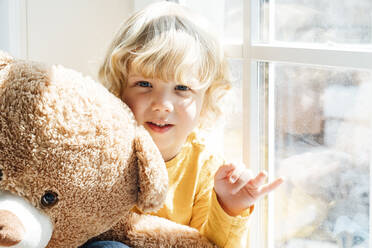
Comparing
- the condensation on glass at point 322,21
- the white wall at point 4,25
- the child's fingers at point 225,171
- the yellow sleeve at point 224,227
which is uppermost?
the white wall at point 4,25

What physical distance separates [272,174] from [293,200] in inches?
4.2

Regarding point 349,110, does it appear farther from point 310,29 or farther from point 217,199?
point 217,199

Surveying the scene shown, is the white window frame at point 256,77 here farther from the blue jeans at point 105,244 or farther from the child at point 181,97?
the blue jeans at point 105,244

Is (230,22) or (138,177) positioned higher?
(230,22)

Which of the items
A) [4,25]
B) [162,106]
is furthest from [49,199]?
[4,25]

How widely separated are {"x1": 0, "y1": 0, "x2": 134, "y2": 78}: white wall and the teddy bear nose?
857 mm

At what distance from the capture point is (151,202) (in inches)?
31.6

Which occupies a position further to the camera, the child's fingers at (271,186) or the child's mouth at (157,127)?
the child's mouth at (157,127)

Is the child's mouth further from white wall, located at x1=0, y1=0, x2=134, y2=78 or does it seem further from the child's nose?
white wall, located at x1=0, y1=0, x2=134, y2=78

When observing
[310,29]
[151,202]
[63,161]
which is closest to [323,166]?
[310,29]

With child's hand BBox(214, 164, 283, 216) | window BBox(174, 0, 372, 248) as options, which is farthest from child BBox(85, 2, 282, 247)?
window BBox(174, 0, 372, 248)

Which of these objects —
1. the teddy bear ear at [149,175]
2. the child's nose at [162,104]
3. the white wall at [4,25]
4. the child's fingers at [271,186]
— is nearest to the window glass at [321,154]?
the child's fingers at [271,186]

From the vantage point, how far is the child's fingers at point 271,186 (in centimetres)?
94

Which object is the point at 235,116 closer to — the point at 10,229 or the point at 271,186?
the point at 271,186
